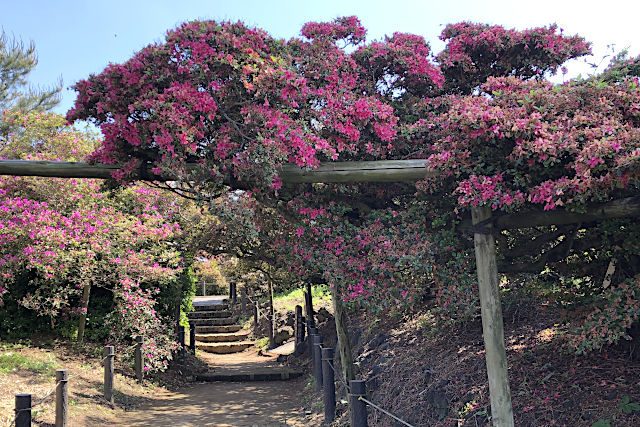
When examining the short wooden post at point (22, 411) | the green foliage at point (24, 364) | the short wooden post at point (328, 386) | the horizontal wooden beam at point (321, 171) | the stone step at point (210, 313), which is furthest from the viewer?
the stone step at point (210, 313)

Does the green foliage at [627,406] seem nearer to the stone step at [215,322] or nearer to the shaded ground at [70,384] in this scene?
the shaded ground at [70,384]

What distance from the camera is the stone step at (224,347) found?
649 inches

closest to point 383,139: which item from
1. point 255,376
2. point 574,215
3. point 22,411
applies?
point 574,215

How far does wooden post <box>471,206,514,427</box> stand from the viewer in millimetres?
4762

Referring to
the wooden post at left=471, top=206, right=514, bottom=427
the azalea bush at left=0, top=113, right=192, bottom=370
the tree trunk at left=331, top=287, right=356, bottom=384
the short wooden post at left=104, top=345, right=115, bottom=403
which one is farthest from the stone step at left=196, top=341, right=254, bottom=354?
the wooden post at left=471, top=206, right=514, bottom=427

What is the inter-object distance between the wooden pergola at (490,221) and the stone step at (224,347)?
1181 centimetres

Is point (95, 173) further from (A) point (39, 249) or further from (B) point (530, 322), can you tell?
(B) point (530, 322)

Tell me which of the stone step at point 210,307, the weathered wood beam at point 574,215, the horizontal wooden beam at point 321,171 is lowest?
the stone step at point 210,307

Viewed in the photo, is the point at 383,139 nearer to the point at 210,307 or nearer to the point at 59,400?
the point at 59,400

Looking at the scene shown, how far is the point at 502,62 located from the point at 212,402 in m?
7.35

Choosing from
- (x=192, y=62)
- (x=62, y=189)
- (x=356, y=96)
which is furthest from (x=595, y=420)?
(x=62, y=189)

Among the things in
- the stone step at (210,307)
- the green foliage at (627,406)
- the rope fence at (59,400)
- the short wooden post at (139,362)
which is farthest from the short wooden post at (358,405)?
the stone step at (210,307)

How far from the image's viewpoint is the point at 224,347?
16.7 metres

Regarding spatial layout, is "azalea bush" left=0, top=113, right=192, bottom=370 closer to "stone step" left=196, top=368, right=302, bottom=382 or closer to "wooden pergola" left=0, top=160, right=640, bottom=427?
"stone step" left=196, top=368, right=302, bottom=382
